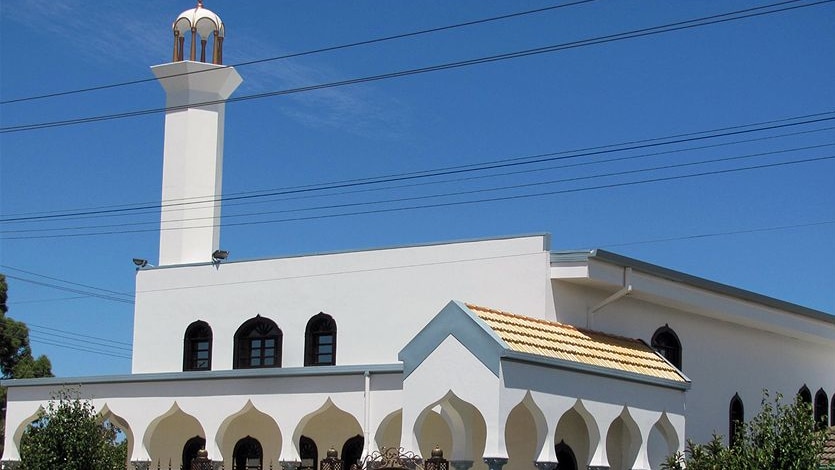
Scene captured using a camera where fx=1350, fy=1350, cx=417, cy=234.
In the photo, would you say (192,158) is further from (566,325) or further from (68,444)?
(566,325)

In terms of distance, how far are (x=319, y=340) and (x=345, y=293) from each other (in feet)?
3.88

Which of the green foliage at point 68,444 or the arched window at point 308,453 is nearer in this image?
the green foliage at point 68,444

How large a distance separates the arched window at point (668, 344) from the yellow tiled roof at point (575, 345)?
4.73ft

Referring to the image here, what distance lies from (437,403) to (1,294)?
1282 inches

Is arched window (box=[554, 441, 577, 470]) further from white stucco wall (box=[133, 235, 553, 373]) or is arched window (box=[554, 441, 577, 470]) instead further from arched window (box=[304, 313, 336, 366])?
arched window (box=[304, 313, 336, 366])

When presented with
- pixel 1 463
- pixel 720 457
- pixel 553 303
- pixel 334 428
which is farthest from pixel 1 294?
pixel 720 457

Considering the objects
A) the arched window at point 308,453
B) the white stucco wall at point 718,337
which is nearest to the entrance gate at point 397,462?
the arched window at point 308,453

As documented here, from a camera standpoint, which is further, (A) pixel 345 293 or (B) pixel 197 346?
(B) pixel 197 346

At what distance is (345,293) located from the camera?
2647 cm

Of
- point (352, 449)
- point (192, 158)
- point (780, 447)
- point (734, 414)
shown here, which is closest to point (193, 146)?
point (192, 158)

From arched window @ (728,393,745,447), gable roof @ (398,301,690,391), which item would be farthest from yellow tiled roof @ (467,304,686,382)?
arched window @ (728,393,745,447)

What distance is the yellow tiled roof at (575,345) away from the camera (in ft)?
68.2

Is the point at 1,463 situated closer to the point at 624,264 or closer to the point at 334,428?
the point at 334,428

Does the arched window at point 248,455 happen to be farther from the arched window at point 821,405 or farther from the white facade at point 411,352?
the arched window at point 821,405
